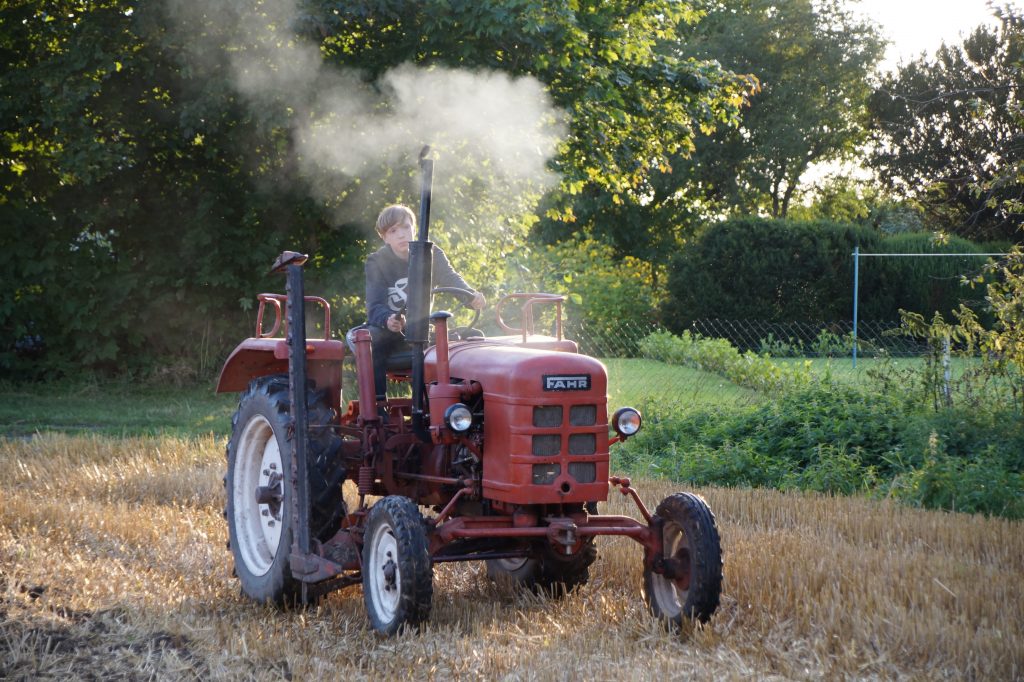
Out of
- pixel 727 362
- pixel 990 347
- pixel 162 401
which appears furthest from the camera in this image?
pixel 727 362

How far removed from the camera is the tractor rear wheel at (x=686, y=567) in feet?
15.7

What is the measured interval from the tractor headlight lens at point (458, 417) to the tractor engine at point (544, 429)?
157 millimetres

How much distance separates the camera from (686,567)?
4977mm

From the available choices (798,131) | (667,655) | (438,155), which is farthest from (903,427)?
(798,131)

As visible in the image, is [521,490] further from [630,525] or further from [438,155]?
[438,155]

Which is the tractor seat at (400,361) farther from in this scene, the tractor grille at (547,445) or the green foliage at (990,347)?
the green foliage at (990,347)

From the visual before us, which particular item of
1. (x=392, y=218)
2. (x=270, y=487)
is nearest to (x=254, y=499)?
(x=270, y=487)

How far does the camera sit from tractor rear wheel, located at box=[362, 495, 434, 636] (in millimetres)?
4602

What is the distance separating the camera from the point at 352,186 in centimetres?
1467

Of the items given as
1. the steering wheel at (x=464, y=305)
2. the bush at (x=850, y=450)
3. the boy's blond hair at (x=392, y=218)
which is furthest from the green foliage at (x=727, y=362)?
the boy's blond hair at (x=392, y=218)

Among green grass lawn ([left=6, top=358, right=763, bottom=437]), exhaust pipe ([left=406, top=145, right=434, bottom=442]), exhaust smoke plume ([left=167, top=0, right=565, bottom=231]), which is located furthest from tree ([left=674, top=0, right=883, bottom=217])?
exhaust pipe ([left=406, top=145, right=434, bottom=442])

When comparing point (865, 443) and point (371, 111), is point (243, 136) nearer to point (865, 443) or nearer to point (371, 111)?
point (371, 111)

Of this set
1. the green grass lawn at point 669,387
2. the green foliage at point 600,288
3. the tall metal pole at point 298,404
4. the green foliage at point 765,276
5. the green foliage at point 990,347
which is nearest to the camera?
the tall metal pole at point 298,404

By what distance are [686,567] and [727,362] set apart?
34.5ft
